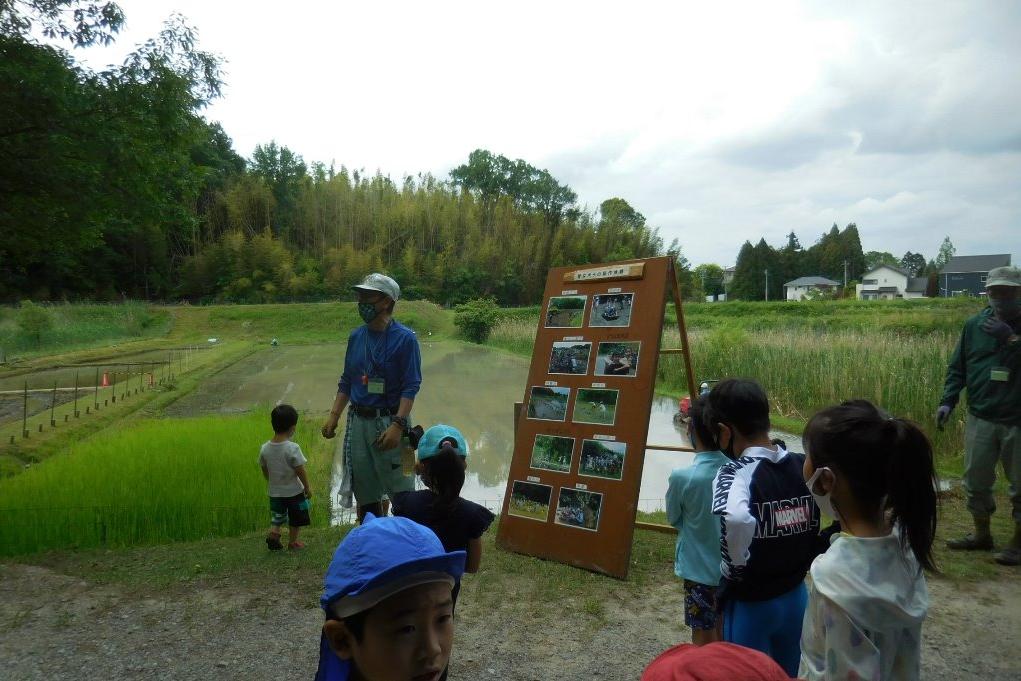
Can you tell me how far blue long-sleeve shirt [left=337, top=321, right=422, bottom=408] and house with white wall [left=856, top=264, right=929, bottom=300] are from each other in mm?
55212

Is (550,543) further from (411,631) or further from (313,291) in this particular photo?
(313,291)

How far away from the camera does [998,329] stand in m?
3.91

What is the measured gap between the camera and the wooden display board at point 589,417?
12.9 feet

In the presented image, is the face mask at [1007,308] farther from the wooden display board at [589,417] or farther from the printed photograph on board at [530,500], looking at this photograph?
the printed photograph on board at [530,500]

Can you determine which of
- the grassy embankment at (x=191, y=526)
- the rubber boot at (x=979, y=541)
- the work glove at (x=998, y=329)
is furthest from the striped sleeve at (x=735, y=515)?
the rubber boot at (x=979, y=541)

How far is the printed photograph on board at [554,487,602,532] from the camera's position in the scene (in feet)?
13.0

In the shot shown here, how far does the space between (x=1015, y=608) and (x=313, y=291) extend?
4225cm

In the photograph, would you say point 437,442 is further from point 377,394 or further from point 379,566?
point 377,394

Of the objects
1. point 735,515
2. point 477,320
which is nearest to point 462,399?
point 735,515

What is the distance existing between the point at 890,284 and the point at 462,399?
201ft

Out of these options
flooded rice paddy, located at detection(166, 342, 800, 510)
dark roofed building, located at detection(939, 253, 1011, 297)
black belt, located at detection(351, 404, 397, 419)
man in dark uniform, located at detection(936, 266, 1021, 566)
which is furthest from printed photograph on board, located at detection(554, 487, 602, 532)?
dark roofed building, located at detection(939, 253, 1011, 297)

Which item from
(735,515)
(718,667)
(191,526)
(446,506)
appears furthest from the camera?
(191,526)

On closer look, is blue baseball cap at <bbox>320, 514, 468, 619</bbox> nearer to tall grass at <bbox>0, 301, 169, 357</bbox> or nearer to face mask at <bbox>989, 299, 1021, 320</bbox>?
face mask at <bbox>989, 299, 1021, 320</bbox>

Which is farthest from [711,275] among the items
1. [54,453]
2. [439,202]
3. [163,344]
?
[54,453]
